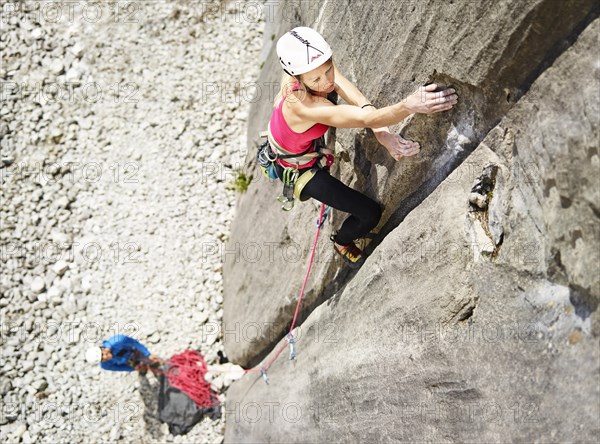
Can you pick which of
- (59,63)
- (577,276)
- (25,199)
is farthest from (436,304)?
(59,63)

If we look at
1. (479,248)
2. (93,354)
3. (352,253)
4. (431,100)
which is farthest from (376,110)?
(93,354)

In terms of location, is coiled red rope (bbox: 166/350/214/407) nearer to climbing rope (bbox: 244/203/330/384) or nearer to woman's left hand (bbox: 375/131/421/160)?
climbing rope (bbox: 244/203/330/384)

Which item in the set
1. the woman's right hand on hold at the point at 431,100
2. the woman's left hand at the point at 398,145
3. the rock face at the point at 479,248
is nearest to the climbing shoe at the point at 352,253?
the rock face at the point at 479,248

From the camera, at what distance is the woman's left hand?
435cm

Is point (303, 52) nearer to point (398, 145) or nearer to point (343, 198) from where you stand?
point (398, 145)

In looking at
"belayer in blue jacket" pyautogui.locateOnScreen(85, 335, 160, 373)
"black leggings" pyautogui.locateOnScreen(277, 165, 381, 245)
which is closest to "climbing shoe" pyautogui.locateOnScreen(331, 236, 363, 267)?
"black leggings" pyautogui.locateOnScreen(277, 165, 381, 245)

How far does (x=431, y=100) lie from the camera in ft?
12.7

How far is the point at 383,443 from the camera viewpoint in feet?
15.2

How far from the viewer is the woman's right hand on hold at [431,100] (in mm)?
3826

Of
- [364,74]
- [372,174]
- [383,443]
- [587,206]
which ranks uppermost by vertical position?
[587,206]

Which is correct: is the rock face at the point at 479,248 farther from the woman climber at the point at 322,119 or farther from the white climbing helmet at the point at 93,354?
the white climbing helmet at the point at 93,354

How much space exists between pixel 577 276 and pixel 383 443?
87.8 inches

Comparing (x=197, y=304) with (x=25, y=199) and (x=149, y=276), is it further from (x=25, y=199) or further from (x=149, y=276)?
(x=25, y=199)

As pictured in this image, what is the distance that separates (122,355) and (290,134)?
530 cm
